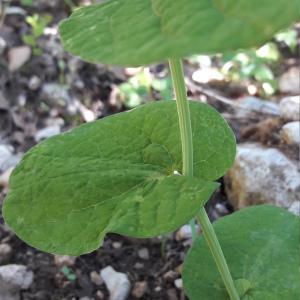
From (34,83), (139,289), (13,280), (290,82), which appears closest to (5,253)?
(13,280)

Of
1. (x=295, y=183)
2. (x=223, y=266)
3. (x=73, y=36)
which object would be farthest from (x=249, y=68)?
(x=73, y=36)

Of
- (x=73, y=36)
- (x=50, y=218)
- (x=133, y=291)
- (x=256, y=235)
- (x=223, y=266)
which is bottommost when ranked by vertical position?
(x=133, y=291)

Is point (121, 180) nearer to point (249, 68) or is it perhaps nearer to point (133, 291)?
point (133, 291)

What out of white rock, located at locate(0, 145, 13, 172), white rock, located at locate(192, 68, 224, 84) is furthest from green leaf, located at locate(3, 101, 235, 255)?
white rock, located at locate(192, 68, 224, 84)

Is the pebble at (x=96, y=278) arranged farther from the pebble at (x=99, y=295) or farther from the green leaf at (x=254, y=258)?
the green leaf at (x=254, y=258)

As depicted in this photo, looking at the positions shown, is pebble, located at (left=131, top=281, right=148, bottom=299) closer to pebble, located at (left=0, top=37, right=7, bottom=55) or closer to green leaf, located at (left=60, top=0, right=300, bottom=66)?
green leaf, located at (left=60, top=0, right=300, bottom=66)

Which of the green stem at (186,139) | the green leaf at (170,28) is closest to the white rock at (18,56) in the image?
the green stem at (186,139)
